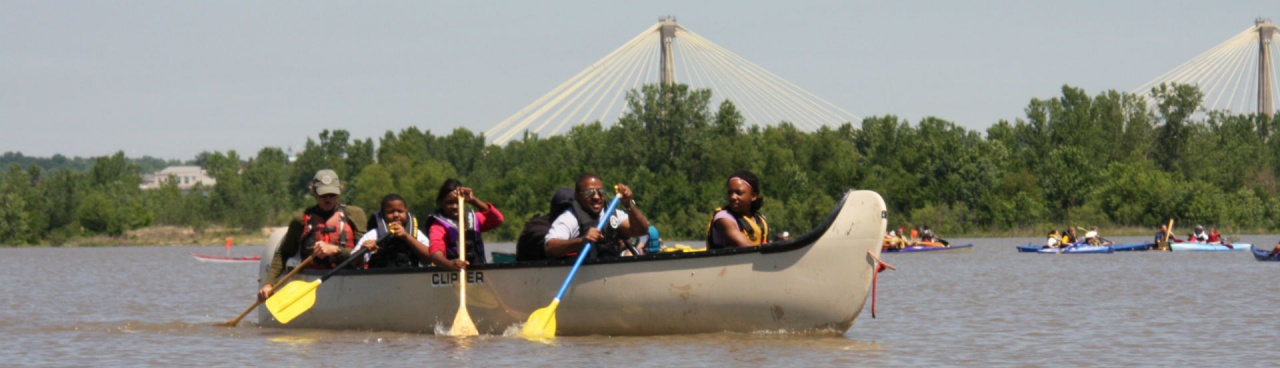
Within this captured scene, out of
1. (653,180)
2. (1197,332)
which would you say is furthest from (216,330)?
(653,180)

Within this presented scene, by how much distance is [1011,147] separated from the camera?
85.6 meters

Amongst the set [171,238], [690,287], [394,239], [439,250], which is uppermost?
[171,238]

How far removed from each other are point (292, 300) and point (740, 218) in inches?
178

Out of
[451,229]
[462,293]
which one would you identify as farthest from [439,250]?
[462,293]

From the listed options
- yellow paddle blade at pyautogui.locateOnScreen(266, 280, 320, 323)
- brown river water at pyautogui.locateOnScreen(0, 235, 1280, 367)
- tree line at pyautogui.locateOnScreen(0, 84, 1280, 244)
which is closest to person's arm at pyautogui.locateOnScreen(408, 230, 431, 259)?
brown river water at pyautogui.locateOnScreen(0, 235, 1280, 367)

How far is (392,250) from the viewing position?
50.1ft

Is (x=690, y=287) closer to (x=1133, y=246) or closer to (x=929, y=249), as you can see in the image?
(x=1133, y=246)

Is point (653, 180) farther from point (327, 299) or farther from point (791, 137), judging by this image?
point (327, 299)

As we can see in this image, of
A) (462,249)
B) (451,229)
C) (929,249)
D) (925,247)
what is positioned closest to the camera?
(462,249)

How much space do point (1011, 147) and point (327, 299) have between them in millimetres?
73093

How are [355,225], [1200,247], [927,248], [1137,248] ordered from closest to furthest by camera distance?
[355,225] < [1200,247] < [1137,248] < [927,248]

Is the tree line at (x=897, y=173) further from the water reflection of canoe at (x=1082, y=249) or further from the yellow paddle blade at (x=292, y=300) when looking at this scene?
the yellow paddle blade at (x=292, y=300)

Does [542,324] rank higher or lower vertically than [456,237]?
lower

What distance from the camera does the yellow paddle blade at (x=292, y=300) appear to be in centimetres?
1570
